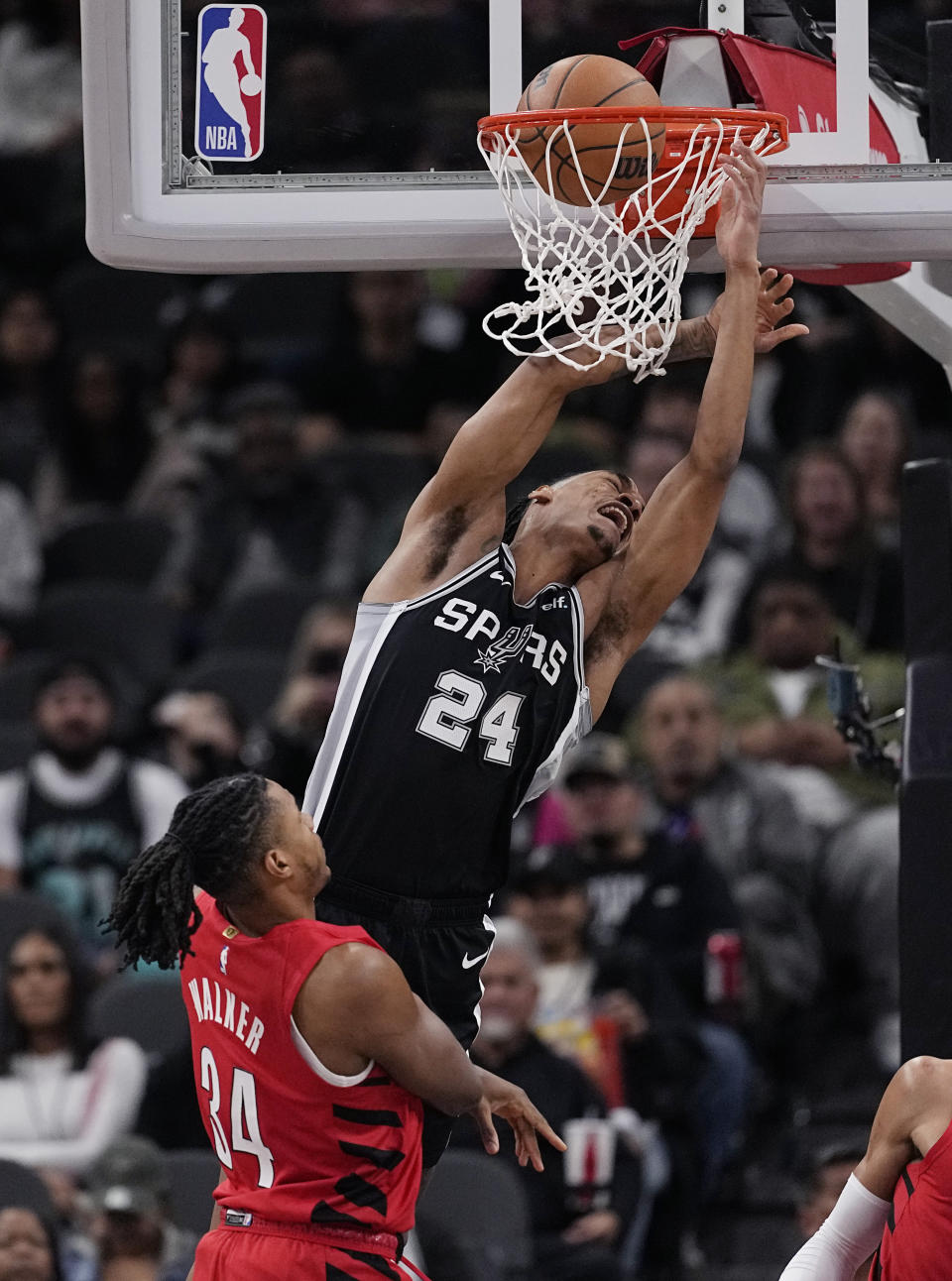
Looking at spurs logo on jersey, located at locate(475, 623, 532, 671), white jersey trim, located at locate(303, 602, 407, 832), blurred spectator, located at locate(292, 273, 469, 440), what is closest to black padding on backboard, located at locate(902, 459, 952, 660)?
spurs logo on jersey, located at locate(475, 623, 532, 671)

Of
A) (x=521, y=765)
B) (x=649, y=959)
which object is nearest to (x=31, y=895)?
(x=649, y=959)

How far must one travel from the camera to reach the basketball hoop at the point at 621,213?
3.85 m

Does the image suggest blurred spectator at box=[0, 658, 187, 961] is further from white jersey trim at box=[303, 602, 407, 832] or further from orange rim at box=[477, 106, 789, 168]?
orange rim at box=[477, 106, 789, 168]

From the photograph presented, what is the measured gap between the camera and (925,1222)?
3.57m

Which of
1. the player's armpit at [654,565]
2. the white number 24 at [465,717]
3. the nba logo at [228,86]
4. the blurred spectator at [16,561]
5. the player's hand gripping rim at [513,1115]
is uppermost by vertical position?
the nba logo at [228,86]

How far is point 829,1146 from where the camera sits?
5980 mm

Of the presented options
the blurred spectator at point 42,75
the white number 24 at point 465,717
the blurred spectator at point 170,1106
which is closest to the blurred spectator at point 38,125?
the blurred spectator at point 42,75

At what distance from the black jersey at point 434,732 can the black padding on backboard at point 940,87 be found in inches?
49.3

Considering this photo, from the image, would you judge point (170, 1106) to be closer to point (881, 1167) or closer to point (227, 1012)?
point (227, 1012)

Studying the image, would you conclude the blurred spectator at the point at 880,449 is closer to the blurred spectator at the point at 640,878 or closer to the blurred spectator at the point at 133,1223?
the blurred spectator at the point at 640,878

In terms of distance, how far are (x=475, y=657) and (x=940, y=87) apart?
61.6 inches

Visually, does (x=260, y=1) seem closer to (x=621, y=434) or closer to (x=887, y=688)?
(x=887, y=688)

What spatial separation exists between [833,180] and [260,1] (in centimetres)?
121

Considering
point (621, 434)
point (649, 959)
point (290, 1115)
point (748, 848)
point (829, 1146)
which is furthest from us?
point (621, 434)
